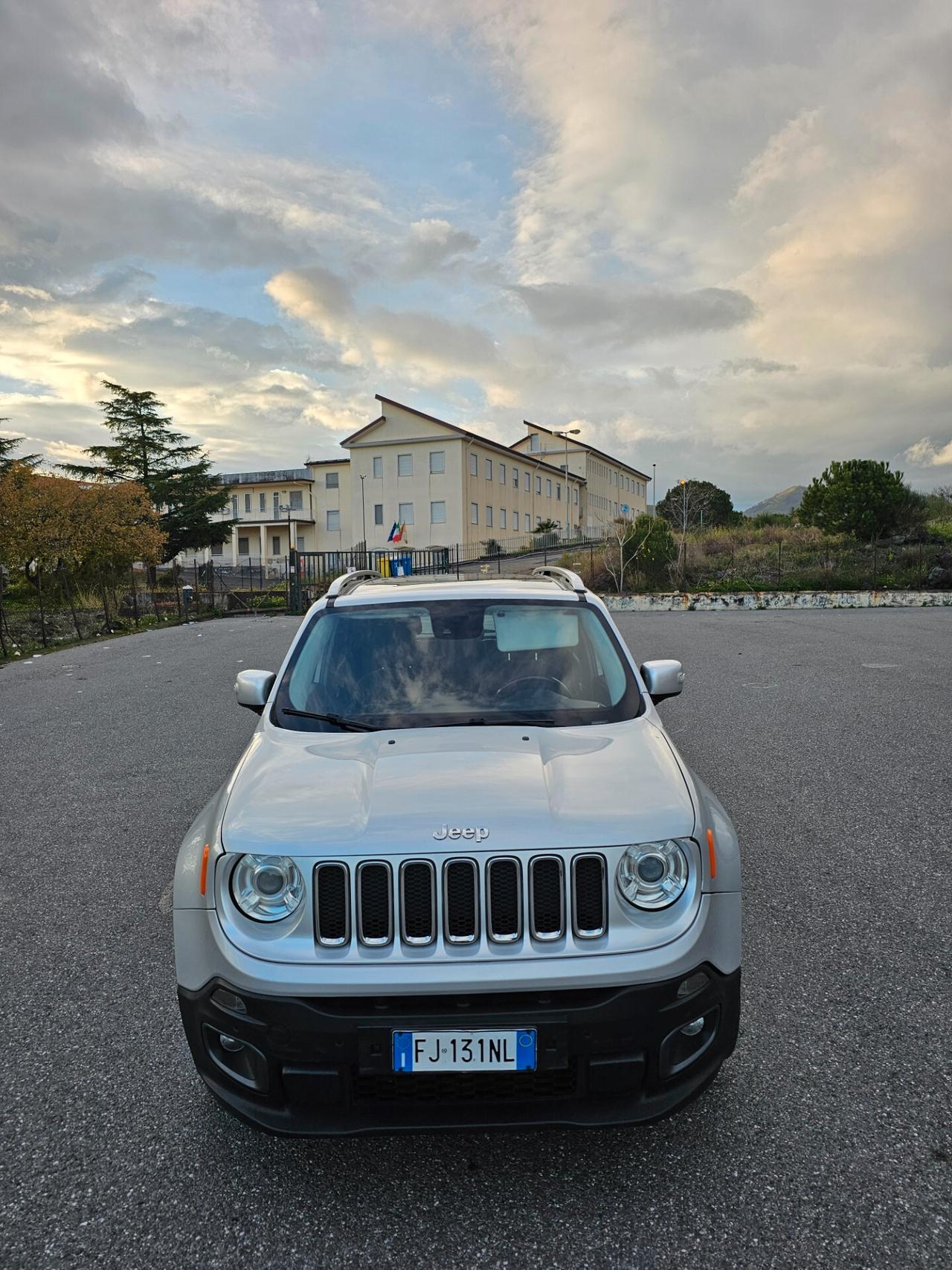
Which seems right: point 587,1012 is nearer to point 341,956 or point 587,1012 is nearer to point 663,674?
point 341,956

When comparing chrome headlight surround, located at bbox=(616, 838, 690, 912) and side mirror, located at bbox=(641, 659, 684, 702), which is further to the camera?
side mirror, located at bbox=(641, 659, 684, 702)

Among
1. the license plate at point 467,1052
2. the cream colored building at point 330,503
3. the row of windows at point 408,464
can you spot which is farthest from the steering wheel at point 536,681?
the cream colored building at point 330,503

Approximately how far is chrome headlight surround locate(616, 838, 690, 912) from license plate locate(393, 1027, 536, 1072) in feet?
1.47

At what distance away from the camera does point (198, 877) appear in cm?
245

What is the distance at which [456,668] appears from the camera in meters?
3.52

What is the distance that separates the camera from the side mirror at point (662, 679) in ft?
11.7

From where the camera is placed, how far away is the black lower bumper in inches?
83.6

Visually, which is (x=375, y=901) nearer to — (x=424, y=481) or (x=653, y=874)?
(x=653, y=874)

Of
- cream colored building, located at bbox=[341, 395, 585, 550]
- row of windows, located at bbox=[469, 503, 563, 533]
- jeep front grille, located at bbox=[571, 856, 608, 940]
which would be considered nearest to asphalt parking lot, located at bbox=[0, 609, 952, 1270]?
jeep front grille, located at bbox=[571, 856, 608, 940]

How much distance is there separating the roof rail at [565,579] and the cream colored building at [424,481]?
5539 cm

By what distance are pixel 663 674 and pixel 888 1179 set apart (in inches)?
74.6

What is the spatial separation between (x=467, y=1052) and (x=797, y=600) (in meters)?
26.6

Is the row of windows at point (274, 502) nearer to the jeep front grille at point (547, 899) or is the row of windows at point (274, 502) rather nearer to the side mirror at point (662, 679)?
the side mirror at point (662, 679)

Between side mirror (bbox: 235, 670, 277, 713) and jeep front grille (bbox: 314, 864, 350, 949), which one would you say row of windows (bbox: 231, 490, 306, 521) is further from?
jeep front grille (bbox: 314, 864, 350, 949)
